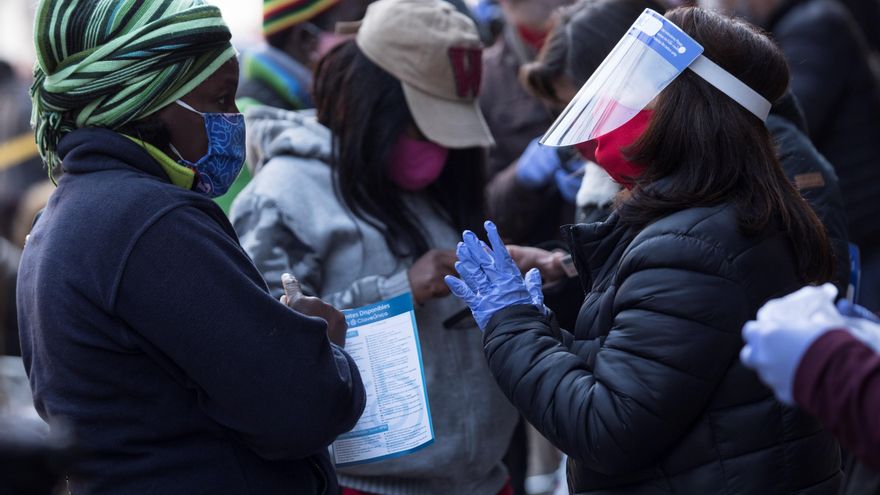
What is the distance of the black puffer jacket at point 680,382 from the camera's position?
211 centimetres

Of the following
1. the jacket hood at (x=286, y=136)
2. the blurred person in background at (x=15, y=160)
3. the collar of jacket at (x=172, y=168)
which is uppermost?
the collar of jacket at (x=172, y=168)

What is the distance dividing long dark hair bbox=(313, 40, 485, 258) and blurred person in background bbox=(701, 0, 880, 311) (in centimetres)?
180

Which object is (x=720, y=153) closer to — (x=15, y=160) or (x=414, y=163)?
(x=414, y=163)

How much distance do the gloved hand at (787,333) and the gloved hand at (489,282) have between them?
0.72m

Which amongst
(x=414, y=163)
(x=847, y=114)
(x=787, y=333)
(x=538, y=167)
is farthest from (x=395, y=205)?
(x=847, y=114)

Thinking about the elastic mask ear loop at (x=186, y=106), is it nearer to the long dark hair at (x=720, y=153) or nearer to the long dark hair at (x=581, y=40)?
the long dark hair at (x=720, y=153)

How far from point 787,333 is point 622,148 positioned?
2.43ft

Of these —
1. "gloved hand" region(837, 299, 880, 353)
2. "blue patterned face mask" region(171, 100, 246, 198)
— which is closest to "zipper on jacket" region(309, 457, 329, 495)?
"blue patterned face mask" region(171, 100, 246, 198)

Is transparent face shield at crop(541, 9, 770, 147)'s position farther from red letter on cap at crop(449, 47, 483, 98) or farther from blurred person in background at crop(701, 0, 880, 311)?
blurred person in background at crop(701, 0, 880, 311)

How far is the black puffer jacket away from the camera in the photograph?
82.9 inches

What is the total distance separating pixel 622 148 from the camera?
238cm

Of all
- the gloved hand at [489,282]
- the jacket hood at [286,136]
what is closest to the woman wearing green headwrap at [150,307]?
the gloved hand at [489,282]

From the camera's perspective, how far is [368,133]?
3.24m

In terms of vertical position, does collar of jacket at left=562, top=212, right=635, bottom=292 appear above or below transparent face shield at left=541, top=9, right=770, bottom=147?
below
